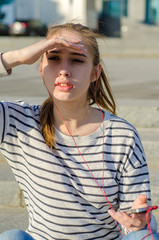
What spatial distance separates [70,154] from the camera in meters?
2.23

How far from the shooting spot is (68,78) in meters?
2.16

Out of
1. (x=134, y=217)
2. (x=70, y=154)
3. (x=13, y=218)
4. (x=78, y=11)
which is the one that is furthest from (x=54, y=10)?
(x=134, y=217)

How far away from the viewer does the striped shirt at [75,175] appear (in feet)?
7.21

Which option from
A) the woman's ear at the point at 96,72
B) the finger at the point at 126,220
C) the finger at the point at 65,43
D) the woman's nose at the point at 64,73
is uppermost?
the finger at the point at 65,43

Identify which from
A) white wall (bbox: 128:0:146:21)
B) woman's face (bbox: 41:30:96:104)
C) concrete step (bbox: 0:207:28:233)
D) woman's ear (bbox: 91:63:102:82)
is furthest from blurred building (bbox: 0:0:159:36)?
woman's face (bbox: 41:30:96:104)

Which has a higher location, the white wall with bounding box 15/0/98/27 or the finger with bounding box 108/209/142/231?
the finger with bounding box 108/209/142/231

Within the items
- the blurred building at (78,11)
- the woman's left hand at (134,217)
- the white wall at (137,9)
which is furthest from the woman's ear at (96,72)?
the white wall at (137,9)

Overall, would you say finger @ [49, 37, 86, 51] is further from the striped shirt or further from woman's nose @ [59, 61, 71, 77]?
the striped shirt

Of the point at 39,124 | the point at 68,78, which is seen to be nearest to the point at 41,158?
the point at 39,124

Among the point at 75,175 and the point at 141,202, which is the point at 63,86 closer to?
the point at 75,175

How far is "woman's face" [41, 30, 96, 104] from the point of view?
7.08ft

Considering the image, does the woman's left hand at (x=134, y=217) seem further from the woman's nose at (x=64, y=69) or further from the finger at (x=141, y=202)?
the woman's nose at (x=64, y=69)

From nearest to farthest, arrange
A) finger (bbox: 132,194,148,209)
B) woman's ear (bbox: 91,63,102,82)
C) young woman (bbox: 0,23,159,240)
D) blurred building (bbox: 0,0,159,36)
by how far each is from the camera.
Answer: finger (bbox: 132,194,148,209), young woman (bbox: 0,23,159,240), woman's ear (bbox: 91,63,102,82), blurred building (bbox: 0,0,159,36)

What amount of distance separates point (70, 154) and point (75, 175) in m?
0.09
